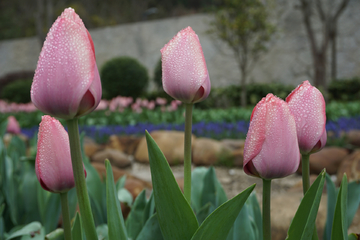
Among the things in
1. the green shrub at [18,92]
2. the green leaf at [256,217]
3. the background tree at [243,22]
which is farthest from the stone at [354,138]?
the green shrub at [18,92]

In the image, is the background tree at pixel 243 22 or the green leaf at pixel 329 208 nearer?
the green leaf at pixel 329 208

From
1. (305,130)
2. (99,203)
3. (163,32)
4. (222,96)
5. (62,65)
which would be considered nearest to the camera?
(62,65)

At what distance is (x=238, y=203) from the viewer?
20.7 inches

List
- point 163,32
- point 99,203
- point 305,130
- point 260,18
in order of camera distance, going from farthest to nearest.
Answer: point 163,32
point 260,18
point 99,203
point 305,130

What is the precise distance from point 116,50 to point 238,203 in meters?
16.4

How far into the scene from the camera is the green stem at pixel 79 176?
1.70 ft

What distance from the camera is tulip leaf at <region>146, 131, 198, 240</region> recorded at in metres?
0.56

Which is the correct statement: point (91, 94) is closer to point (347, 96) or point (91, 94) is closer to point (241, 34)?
point (241, 34)

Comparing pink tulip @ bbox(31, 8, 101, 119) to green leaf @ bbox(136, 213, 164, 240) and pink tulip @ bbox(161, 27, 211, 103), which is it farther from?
green leaf @ bbox(136, 213, 164, 240)

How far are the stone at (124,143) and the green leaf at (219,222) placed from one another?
406 cm

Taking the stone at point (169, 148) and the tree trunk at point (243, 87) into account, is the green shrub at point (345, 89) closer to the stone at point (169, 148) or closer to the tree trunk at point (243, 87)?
the tree trunk at point (243, 87)

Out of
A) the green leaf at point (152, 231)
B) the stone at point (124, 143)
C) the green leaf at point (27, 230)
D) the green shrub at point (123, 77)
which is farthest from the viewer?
the green shrub at point (123, 77)

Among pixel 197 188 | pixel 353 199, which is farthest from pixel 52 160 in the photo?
pixel 353 199

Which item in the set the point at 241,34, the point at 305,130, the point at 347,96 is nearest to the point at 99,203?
the point at 305,130
